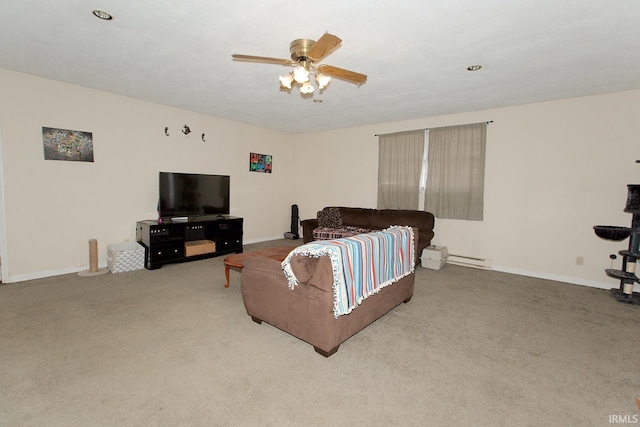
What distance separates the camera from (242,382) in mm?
1966

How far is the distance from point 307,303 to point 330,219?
3.39 m

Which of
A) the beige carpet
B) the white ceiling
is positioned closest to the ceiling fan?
the white ceiling

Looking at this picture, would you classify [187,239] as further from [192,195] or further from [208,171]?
[208,171]

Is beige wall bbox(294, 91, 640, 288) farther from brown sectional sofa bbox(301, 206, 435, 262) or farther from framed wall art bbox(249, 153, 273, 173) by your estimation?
framed wall art bbox(249, 153, 273, 173)

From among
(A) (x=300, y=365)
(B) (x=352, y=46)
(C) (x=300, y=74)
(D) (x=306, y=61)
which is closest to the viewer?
(A) (x=300, y=365)

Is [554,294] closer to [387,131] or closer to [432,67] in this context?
[432,67]

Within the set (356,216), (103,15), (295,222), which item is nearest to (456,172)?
(356,216)

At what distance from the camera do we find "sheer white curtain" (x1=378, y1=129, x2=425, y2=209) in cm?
555

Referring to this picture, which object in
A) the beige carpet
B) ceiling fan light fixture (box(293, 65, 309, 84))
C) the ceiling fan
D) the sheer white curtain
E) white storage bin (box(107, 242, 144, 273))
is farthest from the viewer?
the sheer white curtain

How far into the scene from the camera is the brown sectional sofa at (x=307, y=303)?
2.17 metres

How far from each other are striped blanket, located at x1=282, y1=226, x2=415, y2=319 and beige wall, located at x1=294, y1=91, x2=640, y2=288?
2777 mm

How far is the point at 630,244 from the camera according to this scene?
141 inches

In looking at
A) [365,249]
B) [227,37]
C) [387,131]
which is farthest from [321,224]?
[227,37]

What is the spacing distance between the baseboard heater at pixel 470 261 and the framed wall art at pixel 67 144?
6009 millimetres
